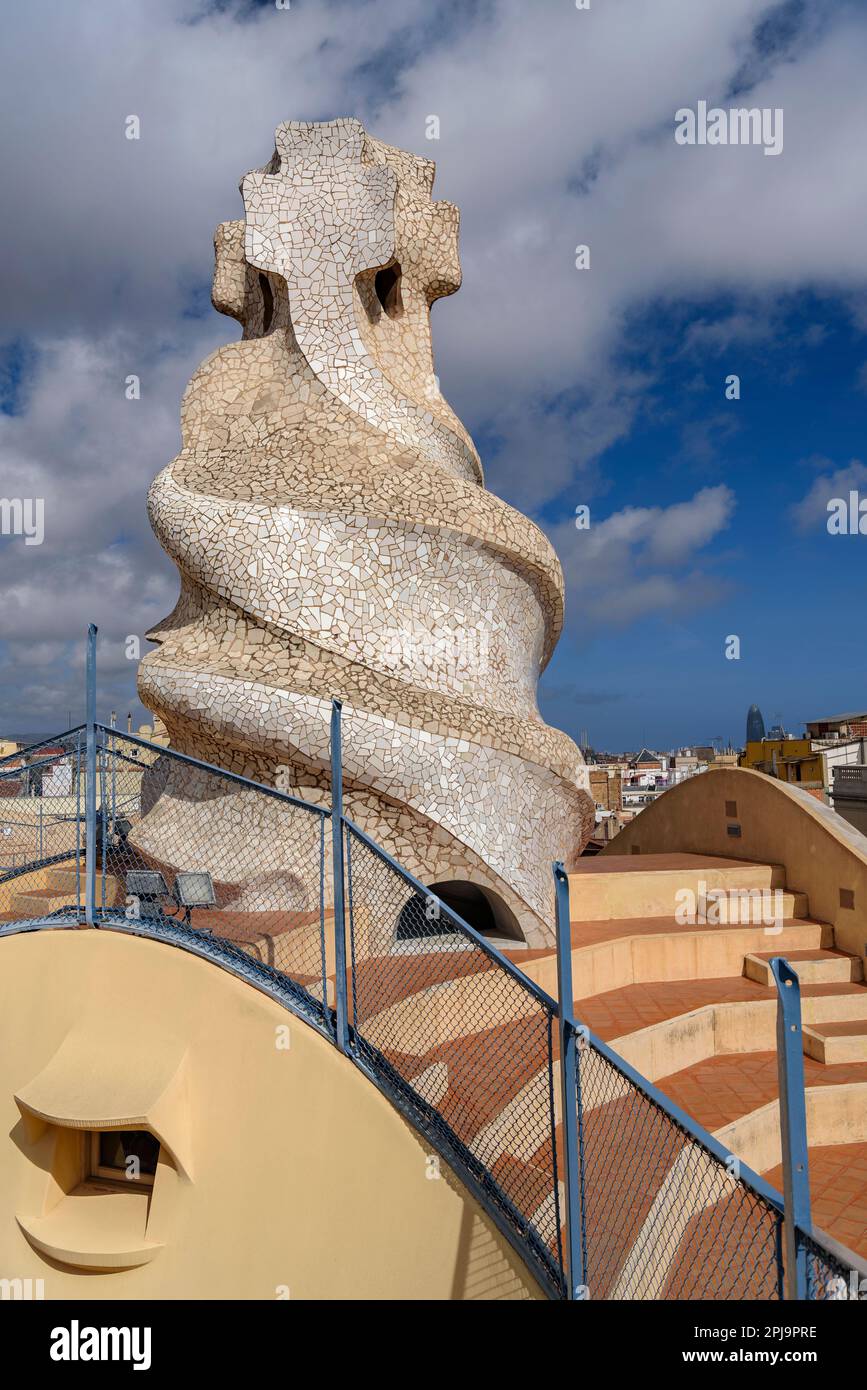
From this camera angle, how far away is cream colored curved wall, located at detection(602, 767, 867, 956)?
9.80 m

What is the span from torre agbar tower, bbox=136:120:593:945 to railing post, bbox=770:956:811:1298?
598 centimetres

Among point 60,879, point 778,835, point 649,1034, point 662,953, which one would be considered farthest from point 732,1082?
point 60,879

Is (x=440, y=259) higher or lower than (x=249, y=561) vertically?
higher

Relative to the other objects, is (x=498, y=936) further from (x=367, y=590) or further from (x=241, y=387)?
(x=241, y=387)

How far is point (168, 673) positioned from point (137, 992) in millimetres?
3773

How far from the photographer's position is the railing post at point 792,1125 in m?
2.70

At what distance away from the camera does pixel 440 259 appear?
1172 centimetres

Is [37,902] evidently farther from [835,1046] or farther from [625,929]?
[835,1046]

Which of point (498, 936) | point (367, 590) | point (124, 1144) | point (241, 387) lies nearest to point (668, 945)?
point (498, 936)

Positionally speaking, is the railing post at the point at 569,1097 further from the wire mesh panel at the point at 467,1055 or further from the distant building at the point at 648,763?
the distant building at the point at 648,763

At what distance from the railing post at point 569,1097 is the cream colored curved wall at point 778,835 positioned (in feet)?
21.7

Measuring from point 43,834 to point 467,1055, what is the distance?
23.1 feet

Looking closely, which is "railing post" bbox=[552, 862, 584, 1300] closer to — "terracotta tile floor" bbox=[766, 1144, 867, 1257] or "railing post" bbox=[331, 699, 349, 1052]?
"railing post" bbox=[331, 699, 349, 1052]

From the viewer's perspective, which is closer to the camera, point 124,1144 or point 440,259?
point 124,1144
